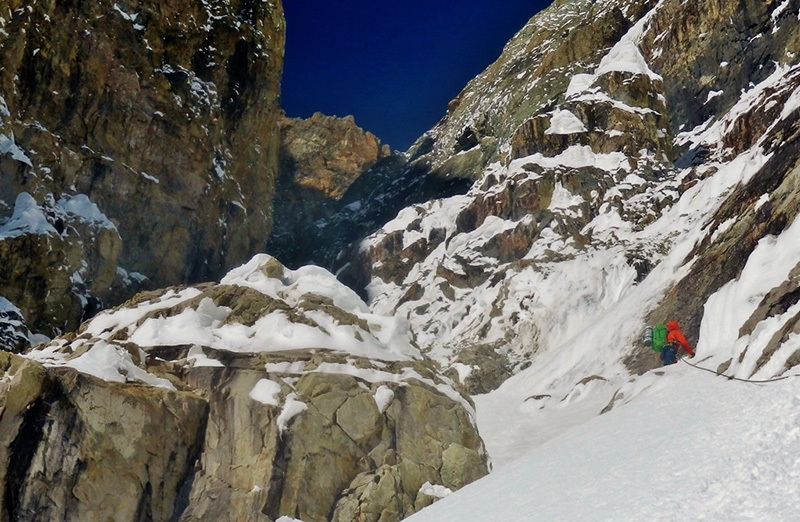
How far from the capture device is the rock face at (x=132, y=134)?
41.4 metres

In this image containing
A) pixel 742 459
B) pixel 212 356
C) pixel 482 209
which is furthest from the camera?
pixel 482 209

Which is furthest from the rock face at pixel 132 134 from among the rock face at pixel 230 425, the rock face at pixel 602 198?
the rock face at pixel 230 425

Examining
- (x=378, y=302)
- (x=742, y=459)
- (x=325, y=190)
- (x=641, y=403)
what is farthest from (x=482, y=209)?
(x=742, y=459)

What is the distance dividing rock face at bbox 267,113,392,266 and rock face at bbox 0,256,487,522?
7252 cm

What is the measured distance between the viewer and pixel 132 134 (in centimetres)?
4788

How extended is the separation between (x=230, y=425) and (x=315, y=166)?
91.3 m

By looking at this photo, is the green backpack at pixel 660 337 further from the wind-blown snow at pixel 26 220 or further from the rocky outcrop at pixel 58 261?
the wind-blown snow at pixel 26 220

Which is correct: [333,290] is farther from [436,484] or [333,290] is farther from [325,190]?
[325,190]

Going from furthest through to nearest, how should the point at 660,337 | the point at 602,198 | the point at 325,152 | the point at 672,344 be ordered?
the point at 325,152
the point at 602,198
the point at 672,344
the point at 660,337

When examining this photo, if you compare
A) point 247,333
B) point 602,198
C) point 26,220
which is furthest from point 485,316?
point 247,333

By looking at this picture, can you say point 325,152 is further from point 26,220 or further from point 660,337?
point 660,337

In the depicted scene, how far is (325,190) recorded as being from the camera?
105 m

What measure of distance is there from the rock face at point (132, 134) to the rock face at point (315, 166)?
3638cm

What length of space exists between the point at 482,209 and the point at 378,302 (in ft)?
43.3
